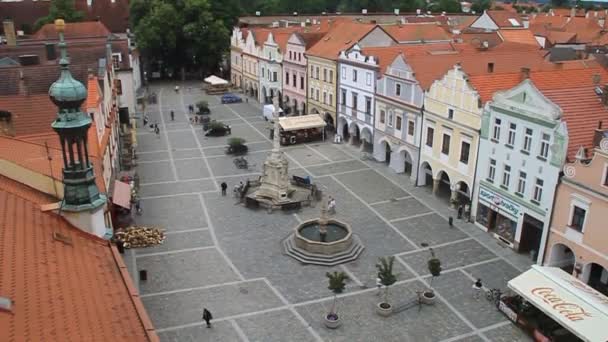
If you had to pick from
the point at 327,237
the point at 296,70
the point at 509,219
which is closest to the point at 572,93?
the point at 509,219

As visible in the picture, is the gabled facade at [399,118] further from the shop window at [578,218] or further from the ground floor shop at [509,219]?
the shop window at [578,218]

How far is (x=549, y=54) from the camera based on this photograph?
48062 millimetres

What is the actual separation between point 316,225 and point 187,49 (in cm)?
6124

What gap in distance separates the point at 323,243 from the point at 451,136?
12420 millimetres

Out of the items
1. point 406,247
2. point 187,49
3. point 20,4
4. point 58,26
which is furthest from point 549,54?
point 20,4

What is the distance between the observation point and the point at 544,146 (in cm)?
2792

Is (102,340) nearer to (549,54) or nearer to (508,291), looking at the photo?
(508,291)

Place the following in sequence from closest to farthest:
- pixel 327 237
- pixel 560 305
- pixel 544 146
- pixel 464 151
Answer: pixel 560 305, pixel 544 146, pixel 327 237, pixel 464 151

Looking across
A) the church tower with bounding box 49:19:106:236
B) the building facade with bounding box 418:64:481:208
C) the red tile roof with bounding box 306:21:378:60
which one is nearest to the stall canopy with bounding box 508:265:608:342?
the building facade with bounding box 418:64:481:208

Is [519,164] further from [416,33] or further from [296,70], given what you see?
[296,70]

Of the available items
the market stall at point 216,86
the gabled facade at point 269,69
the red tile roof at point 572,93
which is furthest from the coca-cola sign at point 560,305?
the market stall at point 216,86

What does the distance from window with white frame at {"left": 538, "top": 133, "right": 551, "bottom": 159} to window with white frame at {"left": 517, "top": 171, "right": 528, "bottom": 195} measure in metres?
1.62

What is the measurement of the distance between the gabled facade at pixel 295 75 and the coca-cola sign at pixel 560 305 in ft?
131

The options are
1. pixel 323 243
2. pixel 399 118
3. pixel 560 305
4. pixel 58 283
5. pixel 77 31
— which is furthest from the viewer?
pixel 77 31
